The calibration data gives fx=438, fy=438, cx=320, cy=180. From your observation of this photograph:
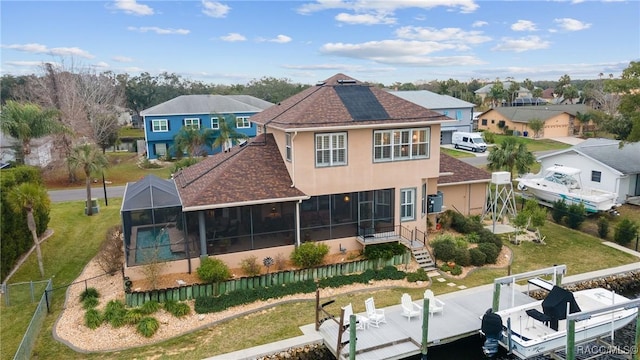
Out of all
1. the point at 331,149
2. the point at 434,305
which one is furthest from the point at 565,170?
the point at 434,305

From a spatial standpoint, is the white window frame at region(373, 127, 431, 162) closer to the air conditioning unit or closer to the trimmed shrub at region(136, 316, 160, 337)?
the air conditioning unit

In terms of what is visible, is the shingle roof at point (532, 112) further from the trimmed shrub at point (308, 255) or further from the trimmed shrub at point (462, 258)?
the trimmed shrub at point (308, 255)

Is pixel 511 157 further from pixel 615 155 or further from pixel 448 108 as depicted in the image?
pixel 448 108

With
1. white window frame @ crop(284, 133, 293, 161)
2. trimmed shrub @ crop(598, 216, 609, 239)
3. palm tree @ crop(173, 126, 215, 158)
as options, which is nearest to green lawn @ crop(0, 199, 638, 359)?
trimmed shrub @ crop(598, 216, 609, 239)

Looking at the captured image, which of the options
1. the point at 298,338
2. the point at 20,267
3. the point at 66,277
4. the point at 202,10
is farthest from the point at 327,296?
the point at 202,10

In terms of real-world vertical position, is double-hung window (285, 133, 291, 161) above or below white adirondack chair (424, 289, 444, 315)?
above

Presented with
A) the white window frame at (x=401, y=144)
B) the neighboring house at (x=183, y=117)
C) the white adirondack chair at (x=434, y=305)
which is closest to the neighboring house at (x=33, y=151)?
the neighboring house at (x=183, y=117)
